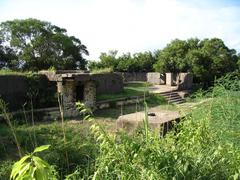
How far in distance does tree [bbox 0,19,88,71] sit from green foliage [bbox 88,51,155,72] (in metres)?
1.56

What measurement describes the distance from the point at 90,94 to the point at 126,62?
13475mm

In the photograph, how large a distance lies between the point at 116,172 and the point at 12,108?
1067cm

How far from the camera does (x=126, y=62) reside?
2723 centimetres

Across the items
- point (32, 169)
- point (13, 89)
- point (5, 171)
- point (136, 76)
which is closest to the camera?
point (32, 169)

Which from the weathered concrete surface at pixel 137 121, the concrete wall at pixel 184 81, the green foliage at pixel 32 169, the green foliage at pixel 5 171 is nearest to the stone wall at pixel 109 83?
the concrete wall at pixel 184 81

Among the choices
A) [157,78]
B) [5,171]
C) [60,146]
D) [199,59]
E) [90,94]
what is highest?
[199,59]

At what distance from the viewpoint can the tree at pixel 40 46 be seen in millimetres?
24359

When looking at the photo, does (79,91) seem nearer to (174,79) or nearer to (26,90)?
(26,90)

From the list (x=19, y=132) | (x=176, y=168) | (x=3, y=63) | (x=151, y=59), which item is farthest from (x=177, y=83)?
(x=176, y=168)

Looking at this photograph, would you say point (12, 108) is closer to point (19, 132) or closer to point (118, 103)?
point (19, 132)

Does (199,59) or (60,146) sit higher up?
(199,59)

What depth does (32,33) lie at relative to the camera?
2552 centimetres

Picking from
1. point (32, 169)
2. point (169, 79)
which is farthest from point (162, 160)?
point (169, 79)

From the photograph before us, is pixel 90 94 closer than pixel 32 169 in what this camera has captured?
No
